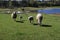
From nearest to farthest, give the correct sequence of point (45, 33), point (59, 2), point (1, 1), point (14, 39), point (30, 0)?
point (14, 39) < point (45, 33) < point (1, 1) < point (30, 0) < point (59, 2)

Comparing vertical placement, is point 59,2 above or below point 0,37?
below

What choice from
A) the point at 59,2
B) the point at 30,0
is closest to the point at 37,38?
the point at 30,0

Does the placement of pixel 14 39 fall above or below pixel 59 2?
above

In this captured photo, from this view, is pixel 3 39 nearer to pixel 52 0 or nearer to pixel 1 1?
pixel 1 1

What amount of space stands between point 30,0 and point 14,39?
228ft

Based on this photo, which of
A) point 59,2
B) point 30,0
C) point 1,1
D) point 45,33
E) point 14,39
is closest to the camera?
point 14,39

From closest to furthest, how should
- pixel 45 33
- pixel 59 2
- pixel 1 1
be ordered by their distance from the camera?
pixel 45 33
pixel 1 1
pixel 59 2

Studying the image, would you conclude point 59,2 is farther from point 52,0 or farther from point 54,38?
point 54,38

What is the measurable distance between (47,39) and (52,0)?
Answer: 269 ft

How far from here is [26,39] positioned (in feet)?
42.3

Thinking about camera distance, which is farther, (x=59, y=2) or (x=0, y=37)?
(x=59, y=2)

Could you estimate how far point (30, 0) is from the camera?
8181 cm

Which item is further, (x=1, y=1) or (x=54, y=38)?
(x=1, y=1)

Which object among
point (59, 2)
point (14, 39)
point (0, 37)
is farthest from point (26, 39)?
point (59, 2)
